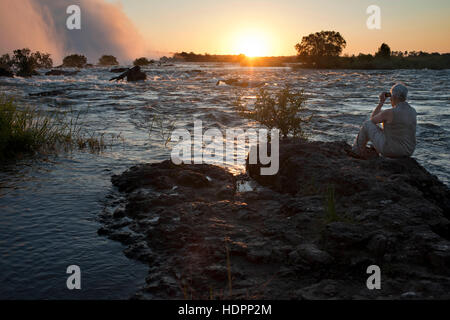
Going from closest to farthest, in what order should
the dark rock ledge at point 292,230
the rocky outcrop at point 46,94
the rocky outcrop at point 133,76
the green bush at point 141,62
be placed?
the dark rock ledge at point 292,230, the rocky outcrop at point 46,94, the rocky outcrop at point 133,76, the green bush at point 141,62

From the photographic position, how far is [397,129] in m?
6.45

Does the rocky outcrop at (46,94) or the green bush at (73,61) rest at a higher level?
the green bush at (73,61)

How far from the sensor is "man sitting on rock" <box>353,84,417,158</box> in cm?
635

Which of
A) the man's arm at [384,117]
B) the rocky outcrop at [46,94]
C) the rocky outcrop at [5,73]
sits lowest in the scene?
the man's arm at [384,117]

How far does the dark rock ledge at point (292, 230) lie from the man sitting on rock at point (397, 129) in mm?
330

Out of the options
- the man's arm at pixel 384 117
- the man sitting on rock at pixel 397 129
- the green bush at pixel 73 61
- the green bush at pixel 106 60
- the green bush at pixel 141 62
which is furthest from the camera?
the green bush at pixel 106 60

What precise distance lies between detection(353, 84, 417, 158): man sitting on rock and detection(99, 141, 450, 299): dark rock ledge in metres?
0.33

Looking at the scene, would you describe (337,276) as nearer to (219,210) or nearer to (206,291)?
(206,291)

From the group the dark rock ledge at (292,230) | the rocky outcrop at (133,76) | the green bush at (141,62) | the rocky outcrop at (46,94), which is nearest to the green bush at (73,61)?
the green bush at (141,62)

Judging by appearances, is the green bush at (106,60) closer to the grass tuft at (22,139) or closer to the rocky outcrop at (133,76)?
the rocky outcrop at (133,76)

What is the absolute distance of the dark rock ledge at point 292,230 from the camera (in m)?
3.47

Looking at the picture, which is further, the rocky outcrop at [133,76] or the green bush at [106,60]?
the green bush at [106,60]

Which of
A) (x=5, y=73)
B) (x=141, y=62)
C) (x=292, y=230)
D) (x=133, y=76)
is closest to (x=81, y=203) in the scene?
(x=292, y=230)

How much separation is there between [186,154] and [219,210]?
3774 millimetres
